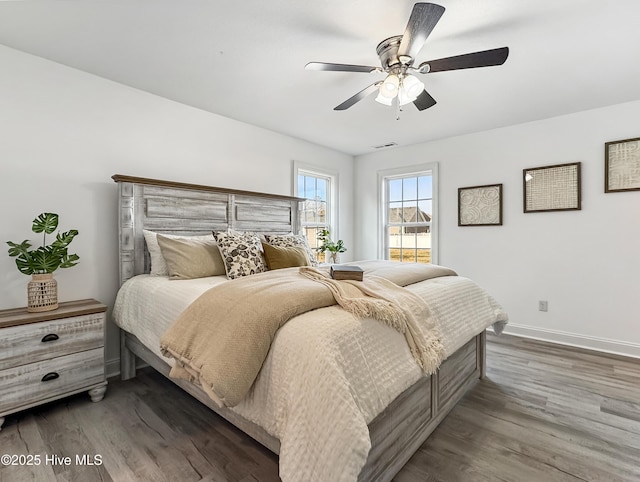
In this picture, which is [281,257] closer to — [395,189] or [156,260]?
[156,260]

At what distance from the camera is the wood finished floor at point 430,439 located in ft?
5.00

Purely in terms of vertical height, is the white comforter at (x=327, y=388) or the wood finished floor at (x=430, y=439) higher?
the white comforter at (x=327, y=388)

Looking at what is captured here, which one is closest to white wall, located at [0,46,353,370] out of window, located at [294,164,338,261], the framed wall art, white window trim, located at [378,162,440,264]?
window, located at [294,164,338,261]

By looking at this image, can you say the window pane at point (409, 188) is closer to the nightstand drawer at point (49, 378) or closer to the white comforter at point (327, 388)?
the white comforter at point (327, 388)

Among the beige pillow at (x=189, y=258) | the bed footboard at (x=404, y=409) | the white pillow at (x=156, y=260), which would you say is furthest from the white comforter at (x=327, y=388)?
the white pillow at (x=156, y=260)

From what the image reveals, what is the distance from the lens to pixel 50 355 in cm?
196

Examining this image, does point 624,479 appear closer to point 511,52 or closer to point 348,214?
point 511,52

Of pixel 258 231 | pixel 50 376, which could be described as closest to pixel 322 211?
pixel 258 231

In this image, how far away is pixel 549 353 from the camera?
3.08m

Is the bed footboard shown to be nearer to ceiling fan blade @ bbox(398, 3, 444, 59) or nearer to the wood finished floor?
the wood finished floor

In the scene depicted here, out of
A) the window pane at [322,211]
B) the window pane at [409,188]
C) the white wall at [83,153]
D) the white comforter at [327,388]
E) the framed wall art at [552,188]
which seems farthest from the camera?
the window pane at [322,211]

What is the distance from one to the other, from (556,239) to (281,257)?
3056 mm

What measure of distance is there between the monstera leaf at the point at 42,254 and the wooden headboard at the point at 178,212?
1.41 feet

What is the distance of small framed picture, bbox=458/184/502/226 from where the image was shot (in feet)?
12.4
